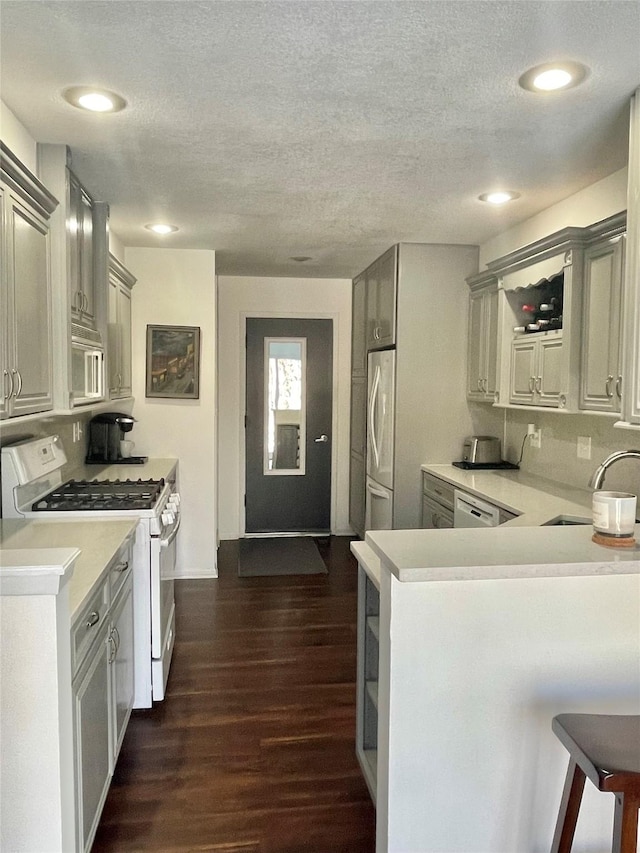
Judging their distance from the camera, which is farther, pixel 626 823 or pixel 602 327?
pixel 602 327

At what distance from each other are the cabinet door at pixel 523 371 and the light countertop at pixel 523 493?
0.48m

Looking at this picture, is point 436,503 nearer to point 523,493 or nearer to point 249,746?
point 523,493

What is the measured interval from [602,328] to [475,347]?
1465 mm

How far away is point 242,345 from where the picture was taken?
583cm

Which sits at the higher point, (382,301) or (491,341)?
(382,301)

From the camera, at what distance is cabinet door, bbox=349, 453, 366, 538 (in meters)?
5.36

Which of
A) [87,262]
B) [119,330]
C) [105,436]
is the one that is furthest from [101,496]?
[119,330]

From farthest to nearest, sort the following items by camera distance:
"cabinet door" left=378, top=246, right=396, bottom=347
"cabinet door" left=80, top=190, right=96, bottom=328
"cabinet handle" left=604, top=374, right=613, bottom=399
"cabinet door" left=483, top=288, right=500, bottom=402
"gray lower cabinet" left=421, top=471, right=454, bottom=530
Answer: "cabinet door" left=378, top=246, right=396, bottom=347 < "cabinet door" left=483, top=288, right=500, bottom=402 < "gray lower cabinet" left=421, top=471, right=454, bottom=530 < "cabinet door" left=80, top=190, right=96, bottom=328 < "cabinet handle" left=604, top=374, right=613, bottom=399

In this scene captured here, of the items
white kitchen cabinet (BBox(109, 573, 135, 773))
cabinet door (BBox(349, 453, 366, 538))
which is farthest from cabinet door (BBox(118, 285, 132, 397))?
cabinet door (BBox(349, 453, 366, 538))

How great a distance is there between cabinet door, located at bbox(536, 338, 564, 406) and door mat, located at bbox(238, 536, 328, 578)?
234 cm

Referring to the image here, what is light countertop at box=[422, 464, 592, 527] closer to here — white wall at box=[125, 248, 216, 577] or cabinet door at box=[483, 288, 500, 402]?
cabinet door at box=[483, 288, 500, 402]

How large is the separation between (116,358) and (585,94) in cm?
288

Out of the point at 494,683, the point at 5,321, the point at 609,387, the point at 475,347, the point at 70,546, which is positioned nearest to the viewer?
the point at 494,683

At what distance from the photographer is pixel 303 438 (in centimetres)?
602
